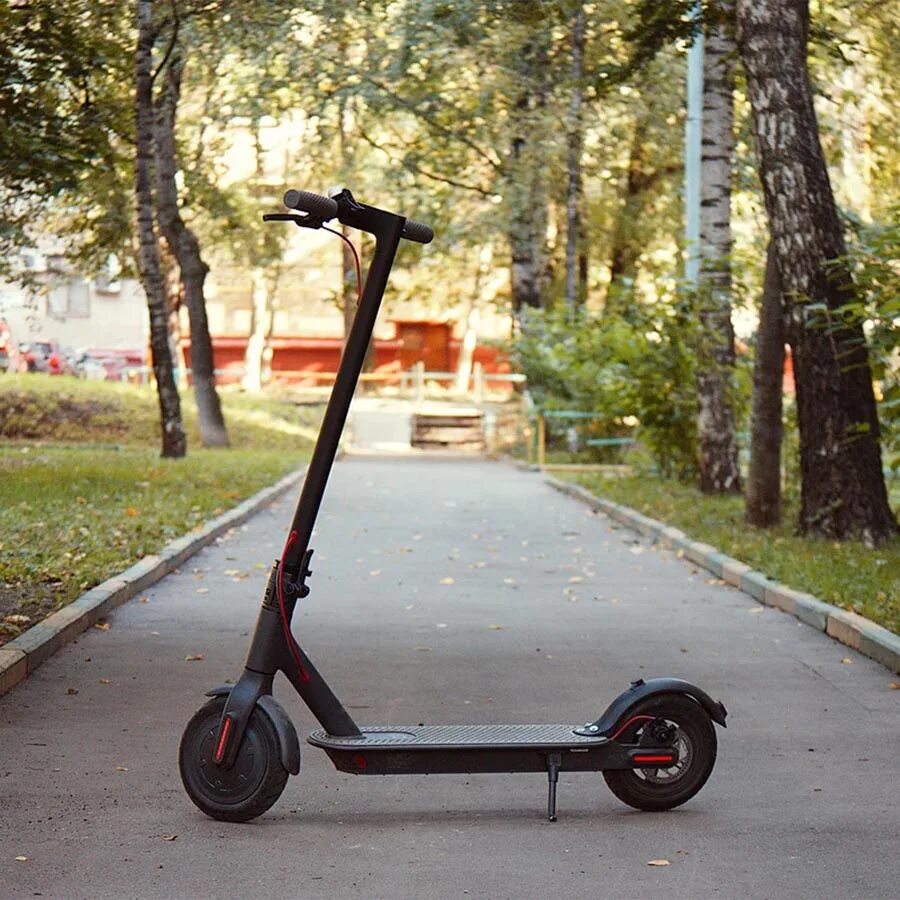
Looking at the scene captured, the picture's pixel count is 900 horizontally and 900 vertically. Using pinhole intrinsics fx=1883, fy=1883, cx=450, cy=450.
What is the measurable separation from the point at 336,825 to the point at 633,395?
60.4 ft

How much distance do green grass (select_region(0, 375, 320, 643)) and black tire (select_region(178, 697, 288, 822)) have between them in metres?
3.88

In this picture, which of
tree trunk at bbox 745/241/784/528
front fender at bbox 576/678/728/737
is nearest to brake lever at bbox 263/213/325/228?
front fender at bbox 576/678/728/737

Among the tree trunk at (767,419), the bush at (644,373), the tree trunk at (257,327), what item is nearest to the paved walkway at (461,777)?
the tree trunk at (767,419)

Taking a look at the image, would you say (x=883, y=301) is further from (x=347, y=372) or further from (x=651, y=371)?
(x=651, y=371)

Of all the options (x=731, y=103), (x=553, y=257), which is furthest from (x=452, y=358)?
(x=731, y=103)

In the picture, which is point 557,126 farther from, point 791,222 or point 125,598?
point 125,598

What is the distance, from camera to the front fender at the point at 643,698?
6.29 metres

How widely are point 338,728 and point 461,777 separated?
3.69 ft

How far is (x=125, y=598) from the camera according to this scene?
1253 cm

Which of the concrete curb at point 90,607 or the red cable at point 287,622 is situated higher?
the red cable at point 287,622

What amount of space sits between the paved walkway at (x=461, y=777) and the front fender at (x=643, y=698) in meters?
0.33

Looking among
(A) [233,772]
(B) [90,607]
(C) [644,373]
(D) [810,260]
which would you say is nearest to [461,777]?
(A) [233,772]

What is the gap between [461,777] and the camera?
7.16m

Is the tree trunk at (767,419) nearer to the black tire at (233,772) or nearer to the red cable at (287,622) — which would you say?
the red cable at (287,622)
